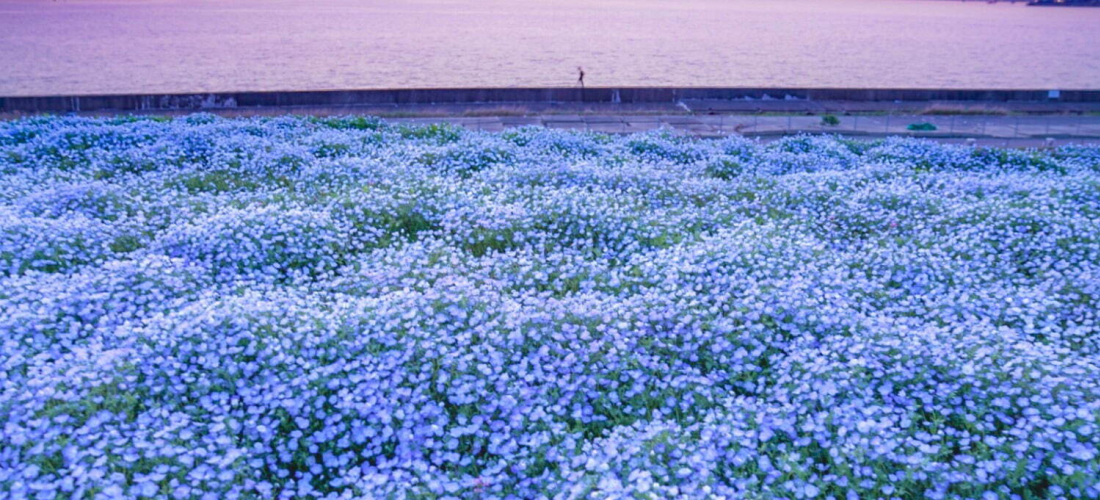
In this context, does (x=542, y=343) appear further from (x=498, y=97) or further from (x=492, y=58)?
(x=492, y=58)

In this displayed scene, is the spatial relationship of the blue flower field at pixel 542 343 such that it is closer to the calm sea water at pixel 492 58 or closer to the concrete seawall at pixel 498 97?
the concrete seawall at pixel 498 97

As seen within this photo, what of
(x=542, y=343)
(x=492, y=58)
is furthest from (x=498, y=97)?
(x=492, y=58)

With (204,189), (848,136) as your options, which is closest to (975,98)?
(848,136)

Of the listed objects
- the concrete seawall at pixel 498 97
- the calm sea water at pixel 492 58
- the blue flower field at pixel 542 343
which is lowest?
the blue flower field at pixel 542 343

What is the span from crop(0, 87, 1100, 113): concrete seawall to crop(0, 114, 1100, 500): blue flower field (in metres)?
19.4

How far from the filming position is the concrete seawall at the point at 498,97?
98.2 ft

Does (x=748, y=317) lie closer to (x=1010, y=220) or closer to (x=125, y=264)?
(x=1010, y=220)

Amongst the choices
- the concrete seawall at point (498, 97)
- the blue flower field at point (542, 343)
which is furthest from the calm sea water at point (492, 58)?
the blue flower field at point (542, 343)

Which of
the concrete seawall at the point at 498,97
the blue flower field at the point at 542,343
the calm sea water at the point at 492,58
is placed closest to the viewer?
the blue flower field at the point at 542,343

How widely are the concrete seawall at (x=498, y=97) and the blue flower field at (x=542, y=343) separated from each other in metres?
19.4

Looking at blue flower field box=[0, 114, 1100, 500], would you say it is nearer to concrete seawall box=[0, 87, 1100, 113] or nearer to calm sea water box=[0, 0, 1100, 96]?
concrete seawall box=[0, 87, 1100, 113]

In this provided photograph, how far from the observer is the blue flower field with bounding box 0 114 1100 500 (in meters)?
5.43

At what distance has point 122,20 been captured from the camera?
472ft

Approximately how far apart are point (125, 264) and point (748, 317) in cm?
628
